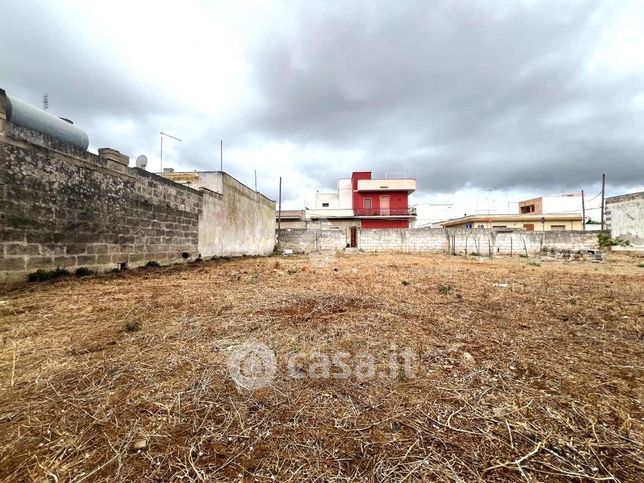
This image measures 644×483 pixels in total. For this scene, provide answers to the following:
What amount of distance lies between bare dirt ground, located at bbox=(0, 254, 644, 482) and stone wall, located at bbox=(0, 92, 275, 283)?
5.82 feet

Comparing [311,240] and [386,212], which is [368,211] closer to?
[386,212]

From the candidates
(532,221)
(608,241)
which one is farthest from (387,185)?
(608,241)

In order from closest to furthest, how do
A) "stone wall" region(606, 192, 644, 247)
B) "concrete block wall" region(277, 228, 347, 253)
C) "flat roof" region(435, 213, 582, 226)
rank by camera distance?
1. "stone wall" region(606, 192, 644, 247)
2. "concrete block wall" region(277, 228, 347, 253)
3. "flat roof" region(435, 213, 582, 226)

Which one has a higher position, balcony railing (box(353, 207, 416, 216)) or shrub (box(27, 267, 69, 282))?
balcony railing (box(353, 207, 416, 216))

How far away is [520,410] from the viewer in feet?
4.84

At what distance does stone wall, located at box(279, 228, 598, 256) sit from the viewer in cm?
1758

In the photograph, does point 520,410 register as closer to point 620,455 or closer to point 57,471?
point 620,455

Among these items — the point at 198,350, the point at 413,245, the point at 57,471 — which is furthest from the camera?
the point at 413,245

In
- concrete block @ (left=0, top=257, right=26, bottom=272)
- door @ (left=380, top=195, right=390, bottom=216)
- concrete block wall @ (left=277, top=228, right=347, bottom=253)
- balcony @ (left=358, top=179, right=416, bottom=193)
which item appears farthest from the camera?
door @ (left=380, top=195, right=390, bottom=216)

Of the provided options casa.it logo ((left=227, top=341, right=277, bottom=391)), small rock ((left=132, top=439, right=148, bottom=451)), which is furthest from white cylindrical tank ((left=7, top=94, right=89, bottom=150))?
small rock ((left=132, top=439, right=148, bottom=451))

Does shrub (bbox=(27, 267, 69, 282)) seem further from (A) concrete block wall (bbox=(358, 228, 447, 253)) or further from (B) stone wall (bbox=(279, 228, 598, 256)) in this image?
(A) concrete block wall (bbox=(358, 228, 447, 253))

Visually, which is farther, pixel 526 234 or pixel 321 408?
pixel 526 234

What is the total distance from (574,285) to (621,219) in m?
16.6

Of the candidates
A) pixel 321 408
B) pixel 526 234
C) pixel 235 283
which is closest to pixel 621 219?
pixel 526 234
